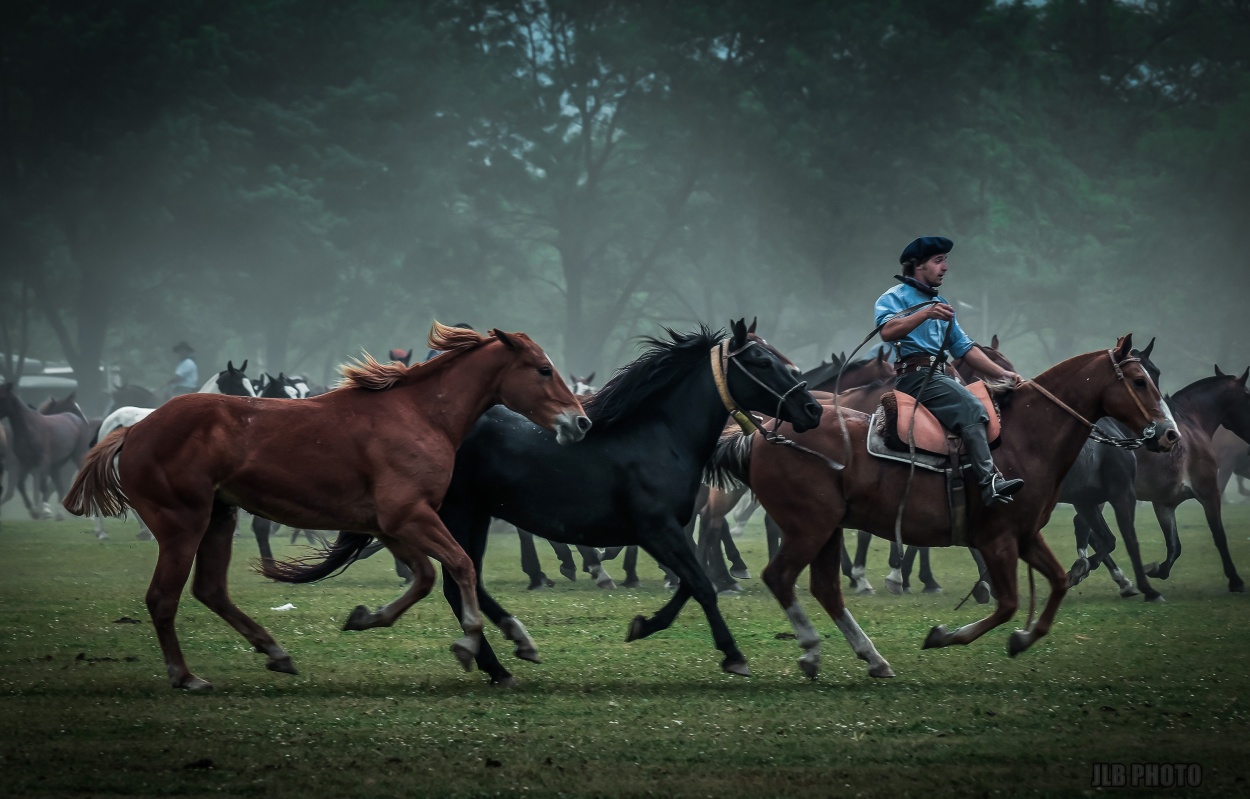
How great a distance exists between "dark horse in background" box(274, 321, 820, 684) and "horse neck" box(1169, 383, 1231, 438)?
8.57 meters

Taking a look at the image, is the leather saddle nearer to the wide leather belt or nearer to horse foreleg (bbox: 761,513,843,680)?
the wide leather belt

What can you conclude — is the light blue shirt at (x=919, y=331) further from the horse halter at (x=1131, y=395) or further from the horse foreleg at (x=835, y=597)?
the horse foreleg at (x=835, y=597)

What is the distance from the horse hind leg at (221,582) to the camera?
9.59m

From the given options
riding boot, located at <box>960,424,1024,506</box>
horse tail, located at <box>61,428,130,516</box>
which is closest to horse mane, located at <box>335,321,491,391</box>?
horse tail, located at <box>61,428,130,516</box>

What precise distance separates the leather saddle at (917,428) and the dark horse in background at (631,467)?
47cm

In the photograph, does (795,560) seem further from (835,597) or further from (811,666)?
(811,666)

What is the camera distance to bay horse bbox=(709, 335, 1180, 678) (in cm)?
1002

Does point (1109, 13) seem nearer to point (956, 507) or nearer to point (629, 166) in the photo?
point (629, 166)

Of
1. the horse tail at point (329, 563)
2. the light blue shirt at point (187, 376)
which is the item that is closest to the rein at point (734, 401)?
the horse tail at point (329, 563)

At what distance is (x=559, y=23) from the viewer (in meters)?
49.9

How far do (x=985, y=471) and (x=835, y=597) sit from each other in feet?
4.04

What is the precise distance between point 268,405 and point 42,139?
3423 centimetres

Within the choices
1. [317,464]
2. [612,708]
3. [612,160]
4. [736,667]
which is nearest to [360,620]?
[317,464]

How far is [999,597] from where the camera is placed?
9.78 meters
